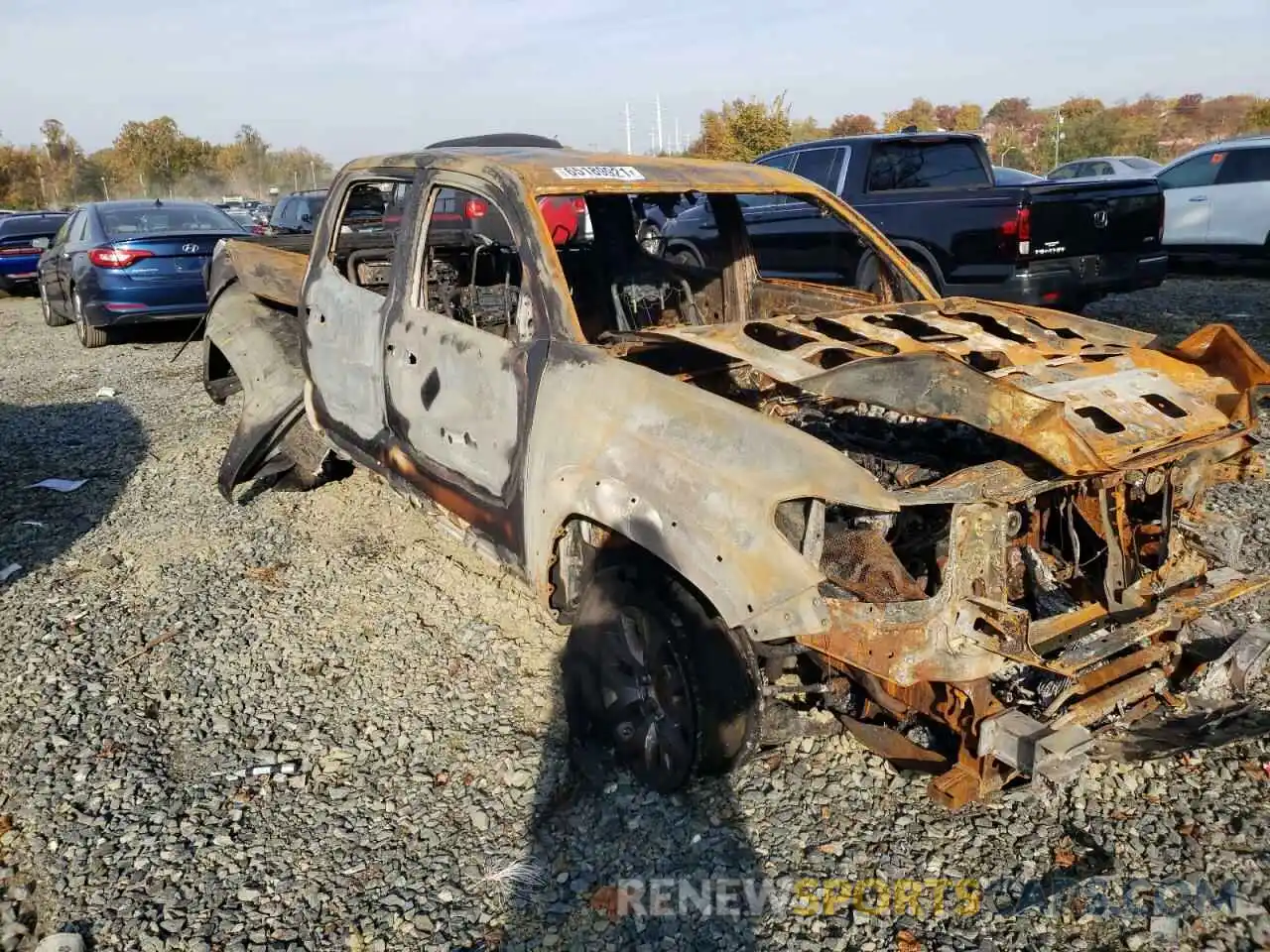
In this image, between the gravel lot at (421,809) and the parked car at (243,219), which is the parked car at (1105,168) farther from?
the gravel lot at (421,809)

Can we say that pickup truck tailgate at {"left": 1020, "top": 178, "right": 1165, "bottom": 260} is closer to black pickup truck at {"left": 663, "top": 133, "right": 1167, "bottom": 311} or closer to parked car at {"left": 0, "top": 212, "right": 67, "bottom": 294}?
black pickup truck at {"left": 663, "top": 133, "right": 1167, "bottom": 311}

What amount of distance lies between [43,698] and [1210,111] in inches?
2483

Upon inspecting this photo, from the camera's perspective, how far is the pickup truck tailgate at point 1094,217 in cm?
746

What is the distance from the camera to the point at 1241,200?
12273mm

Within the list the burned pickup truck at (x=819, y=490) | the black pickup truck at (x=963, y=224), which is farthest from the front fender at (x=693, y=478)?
the black pickup truck at (x=963, y=224)

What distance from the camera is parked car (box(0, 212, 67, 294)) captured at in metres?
15.7

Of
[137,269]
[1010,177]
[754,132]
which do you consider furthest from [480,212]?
[754,132]

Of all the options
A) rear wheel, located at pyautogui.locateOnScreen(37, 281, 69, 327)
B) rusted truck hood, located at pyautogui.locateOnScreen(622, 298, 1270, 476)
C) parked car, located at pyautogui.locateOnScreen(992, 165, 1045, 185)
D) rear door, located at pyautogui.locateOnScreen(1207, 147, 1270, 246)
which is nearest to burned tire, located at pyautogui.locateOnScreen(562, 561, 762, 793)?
rusted truck hood, located at pyautogui.locateOnScreen(622, 298, 1270, 476)

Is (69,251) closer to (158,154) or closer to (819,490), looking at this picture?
(819,490)

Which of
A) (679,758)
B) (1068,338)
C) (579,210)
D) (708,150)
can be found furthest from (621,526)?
(708,150)

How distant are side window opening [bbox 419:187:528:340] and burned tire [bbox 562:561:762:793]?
1177 mm

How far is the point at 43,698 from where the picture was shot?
366 centimetres

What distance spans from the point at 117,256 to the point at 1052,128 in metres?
41.6

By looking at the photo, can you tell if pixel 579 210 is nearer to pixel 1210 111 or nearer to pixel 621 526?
pixel 621 526
